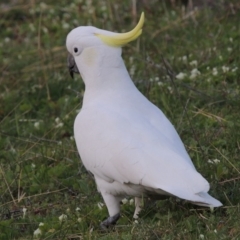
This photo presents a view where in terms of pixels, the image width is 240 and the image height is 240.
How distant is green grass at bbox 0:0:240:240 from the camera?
412cm

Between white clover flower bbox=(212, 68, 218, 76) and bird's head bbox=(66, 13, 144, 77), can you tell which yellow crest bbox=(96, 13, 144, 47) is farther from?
white clover flower bbox=(212, 68, 218, 76)

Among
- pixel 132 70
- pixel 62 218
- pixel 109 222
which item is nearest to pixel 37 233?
pixel 62 218

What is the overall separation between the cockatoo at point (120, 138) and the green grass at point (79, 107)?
22 cm

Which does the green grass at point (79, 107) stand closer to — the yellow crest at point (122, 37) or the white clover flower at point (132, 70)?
the white clover flower at point (132, 70)

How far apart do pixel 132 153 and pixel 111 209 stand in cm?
45

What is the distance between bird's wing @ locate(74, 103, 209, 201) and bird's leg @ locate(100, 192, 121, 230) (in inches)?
5.3

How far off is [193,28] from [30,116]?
1.80 m

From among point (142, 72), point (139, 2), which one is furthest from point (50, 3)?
point (142, 72)

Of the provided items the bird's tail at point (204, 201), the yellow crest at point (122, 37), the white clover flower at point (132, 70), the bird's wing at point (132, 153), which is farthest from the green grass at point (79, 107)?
the yellow crest at point (122, 37)

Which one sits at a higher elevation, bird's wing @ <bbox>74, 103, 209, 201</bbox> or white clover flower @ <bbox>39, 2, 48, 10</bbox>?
bird's wing @ <bbox>74, 103, 209, 201</bbox>

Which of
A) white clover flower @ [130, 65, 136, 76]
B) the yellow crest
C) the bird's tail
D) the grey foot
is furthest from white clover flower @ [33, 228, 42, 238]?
white clover flower @ [130, 65, 136, 76]

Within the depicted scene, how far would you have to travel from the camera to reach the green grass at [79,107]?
412 centimetres

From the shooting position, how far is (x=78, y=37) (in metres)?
4.30

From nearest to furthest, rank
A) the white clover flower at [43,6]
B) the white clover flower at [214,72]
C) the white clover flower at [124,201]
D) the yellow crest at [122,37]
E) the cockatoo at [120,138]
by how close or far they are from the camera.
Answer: the cockatoo at [120,138] < the yellow crest at [122,37] < the white clover flower at [124,201] < the white clover flower at [214,72] < the white clover flower at [43,6]
